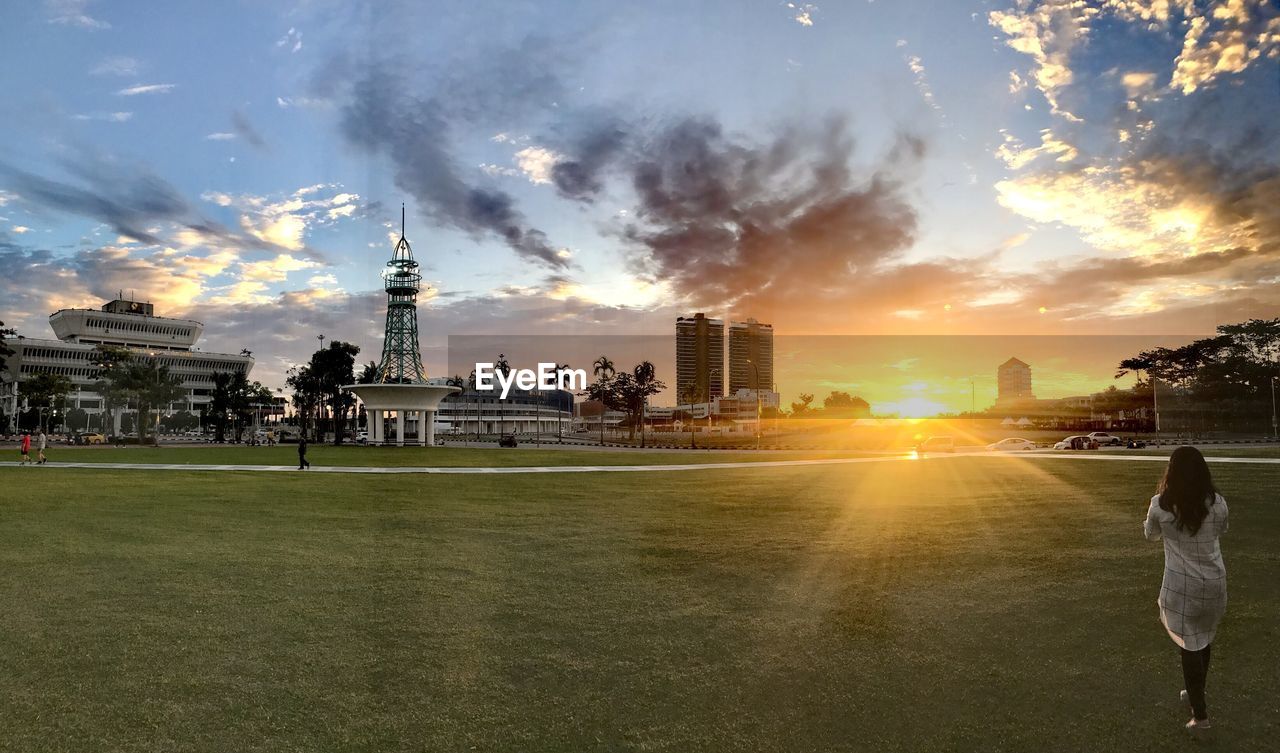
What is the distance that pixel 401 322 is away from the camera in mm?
87062

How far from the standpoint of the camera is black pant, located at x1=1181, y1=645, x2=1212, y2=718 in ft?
19.7

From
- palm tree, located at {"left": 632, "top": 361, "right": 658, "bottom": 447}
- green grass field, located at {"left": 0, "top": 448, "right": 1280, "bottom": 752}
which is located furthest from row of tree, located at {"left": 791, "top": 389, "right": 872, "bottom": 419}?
green grass field, located at {"left": 0, "top": 448, "right": 1280, "bottom": 752}

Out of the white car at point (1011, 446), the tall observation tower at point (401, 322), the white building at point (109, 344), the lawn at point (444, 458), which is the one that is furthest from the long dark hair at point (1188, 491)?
the white building at point (109, 344)

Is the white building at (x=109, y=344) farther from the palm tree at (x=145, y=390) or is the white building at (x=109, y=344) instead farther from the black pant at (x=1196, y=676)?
the black pant at (x=1196, y=676)

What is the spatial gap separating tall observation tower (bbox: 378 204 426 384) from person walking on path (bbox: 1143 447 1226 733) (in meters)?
86.5

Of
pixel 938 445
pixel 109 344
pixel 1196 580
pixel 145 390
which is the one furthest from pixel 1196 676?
pixel 109 344

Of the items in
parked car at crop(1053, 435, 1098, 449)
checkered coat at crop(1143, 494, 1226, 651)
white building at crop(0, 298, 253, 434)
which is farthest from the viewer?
white building at crop(0, 298, 253, 434)

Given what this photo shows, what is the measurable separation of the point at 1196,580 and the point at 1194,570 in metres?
0.08

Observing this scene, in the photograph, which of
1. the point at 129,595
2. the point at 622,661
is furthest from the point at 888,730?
the point at 129,595

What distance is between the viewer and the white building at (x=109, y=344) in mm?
143000

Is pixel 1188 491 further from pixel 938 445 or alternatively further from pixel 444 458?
pixel 938 445

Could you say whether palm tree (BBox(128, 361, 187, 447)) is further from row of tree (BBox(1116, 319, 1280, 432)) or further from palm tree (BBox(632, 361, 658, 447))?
row of tree (BBox(1116, 319, 1280, 432))

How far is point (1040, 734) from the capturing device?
19.4 ft

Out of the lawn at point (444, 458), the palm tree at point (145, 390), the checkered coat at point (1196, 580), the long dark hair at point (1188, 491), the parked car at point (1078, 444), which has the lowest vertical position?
the lawn at point (444, 458)
